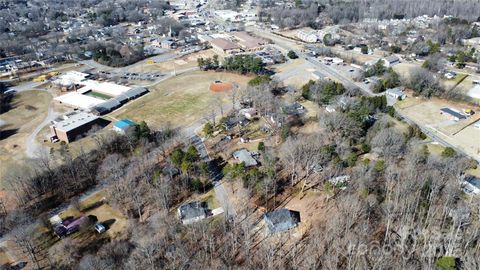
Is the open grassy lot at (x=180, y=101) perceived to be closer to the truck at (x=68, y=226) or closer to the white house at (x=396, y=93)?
the truck at (x=68, y=226)

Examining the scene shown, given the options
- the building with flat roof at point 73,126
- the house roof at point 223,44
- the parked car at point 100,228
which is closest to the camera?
the parked car at point 100,228

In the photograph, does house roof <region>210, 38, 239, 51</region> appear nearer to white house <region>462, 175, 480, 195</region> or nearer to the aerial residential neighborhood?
the aerial residential neighborhood

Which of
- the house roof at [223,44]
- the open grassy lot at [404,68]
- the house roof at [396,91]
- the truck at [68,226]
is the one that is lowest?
the truck at [68,226]

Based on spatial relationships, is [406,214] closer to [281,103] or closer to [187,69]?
[281,103]

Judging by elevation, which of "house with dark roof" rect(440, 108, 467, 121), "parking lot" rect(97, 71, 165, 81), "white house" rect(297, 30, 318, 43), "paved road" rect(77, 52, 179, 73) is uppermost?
"white house" rect(297, 30, 318, 43)

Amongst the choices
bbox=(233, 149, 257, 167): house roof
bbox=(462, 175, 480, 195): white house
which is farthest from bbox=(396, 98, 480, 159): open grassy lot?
bbox=(233, 149, 257, 167): house roof

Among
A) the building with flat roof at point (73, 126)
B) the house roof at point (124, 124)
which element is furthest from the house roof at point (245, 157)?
the building with flat roof at point (73, 126)

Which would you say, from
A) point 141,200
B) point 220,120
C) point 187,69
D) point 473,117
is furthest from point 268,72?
point 141,200
